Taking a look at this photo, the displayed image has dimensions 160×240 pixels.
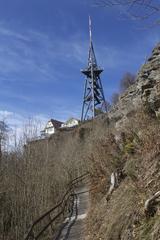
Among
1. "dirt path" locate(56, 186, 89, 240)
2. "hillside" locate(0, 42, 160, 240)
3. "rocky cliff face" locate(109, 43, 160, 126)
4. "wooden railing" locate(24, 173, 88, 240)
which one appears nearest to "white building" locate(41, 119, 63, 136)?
"hillside" locate(0, 42, 160, 240)

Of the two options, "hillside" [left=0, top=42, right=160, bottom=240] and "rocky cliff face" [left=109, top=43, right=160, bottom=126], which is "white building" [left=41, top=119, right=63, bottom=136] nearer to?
"hillside" [left=0, top=42, right=160, bottom=240]

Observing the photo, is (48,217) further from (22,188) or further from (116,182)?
(116,182)

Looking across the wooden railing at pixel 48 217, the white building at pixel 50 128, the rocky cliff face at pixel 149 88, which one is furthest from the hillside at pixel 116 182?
the white building at pixel 50 128

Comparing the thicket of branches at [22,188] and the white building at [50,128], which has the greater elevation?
the white building at [50,128]

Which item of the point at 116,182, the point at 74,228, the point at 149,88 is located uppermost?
the point at 149,88

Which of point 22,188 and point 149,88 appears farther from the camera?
point 149,88

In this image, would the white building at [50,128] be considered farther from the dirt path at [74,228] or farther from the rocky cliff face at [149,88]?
the dirt path at [74,228]

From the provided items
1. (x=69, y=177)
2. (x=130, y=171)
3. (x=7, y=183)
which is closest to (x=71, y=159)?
(x=69, y=177)

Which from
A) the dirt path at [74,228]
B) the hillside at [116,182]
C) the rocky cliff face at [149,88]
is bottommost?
the dirt path at [74,228]

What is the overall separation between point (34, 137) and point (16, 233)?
5287 mm

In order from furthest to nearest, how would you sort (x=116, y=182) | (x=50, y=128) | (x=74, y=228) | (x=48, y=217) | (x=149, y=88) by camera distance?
(x=50, y=128) < (x=149, y=88) < (x=48, y=217) < (x=74, y=228) < (x=116, y=182)

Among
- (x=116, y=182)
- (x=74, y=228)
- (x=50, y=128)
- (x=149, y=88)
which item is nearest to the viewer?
(x=116, y=182)

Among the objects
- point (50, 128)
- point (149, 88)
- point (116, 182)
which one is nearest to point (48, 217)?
point (116, 182)

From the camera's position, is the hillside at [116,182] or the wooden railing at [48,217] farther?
the wooden railing at [48,217]
